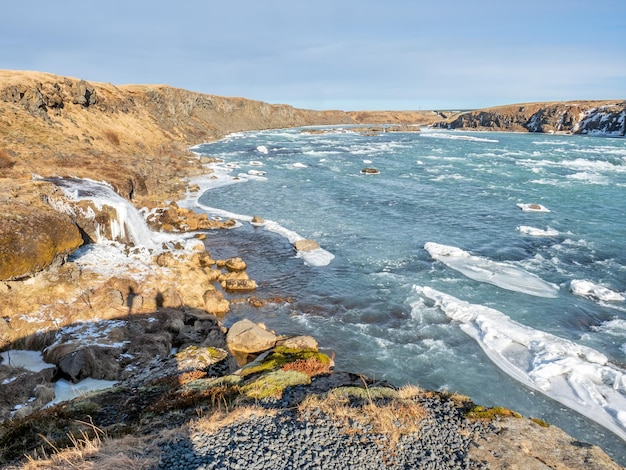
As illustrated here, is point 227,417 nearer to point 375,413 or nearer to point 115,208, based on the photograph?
point 375,413

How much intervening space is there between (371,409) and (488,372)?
8340 millimetres

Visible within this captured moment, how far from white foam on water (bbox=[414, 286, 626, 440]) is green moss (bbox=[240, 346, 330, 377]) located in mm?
7343

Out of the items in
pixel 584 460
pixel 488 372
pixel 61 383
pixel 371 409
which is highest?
pixel 371 409

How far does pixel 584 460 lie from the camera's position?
7359 mm

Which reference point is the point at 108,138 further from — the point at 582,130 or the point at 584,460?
the point at 582,130

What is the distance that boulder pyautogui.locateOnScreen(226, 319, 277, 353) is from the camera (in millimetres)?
15086

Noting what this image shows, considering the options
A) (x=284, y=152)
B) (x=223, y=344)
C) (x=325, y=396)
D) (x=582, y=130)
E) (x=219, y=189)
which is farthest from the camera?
(x=582, y=130)

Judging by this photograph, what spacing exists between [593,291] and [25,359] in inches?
983

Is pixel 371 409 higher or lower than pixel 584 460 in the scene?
higher

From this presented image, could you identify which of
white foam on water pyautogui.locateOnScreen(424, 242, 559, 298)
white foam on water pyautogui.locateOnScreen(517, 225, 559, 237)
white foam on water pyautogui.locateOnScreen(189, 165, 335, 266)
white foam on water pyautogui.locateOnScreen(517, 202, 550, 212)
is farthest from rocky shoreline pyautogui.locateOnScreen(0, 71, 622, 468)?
white foam on water pyautogui.locateOnScreen(517, 202, 550, 212)

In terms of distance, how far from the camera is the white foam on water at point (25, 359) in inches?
509

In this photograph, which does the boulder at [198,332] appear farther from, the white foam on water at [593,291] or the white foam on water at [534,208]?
the white foam on water at [534,208]

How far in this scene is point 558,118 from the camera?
13412 centimetres

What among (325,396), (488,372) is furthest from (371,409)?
(488,372)
